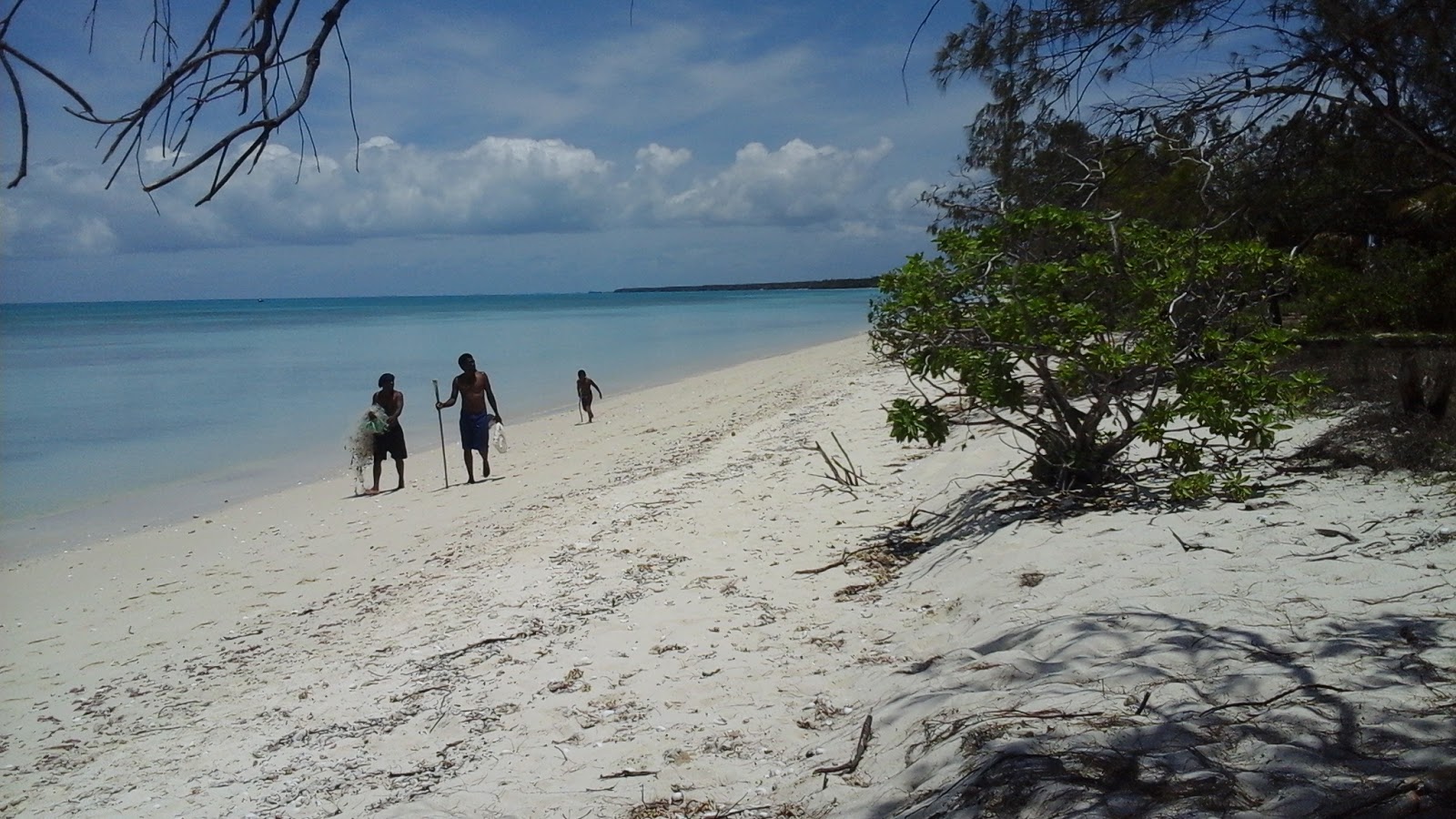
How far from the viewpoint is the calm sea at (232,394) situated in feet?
44.9

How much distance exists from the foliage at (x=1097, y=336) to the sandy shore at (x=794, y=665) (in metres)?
0.53

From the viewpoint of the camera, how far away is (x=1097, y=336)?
608 cm

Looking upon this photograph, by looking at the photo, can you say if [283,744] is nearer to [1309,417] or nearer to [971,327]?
[971,327]

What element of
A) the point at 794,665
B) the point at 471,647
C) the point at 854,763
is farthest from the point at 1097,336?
the point at 471,647

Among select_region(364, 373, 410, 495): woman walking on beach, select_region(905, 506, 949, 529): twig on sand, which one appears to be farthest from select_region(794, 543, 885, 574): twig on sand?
select_region(364, 373, 410, 495): woman walking on beach

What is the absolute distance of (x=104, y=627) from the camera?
749 centimetres

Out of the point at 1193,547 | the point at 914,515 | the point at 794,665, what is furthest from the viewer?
the point at 914,515

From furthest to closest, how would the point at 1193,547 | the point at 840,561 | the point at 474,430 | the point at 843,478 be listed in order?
the point at 474,430, the point at 843,478, the point at 840,561, the point at 1193,547

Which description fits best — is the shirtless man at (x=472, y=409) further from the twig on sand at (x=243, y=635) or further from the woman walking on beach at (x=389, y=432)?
the twig on sand at (x=243, y=635)

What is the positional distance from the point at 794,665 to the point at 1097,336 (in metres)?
2.89

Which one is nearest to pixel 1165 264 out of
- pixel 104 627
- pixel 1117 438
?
pixel 1117 438

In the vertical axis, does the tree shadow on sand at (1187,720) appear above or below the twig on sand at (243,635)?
above

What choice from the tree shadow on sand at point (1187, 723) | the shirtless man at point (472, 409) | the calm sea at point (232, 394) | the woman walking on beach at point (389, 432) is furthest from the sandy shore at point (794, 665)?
the calm sea at point (232, 394)

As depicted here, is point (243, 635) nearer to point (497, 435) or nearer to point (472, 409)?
point (472, 409)
